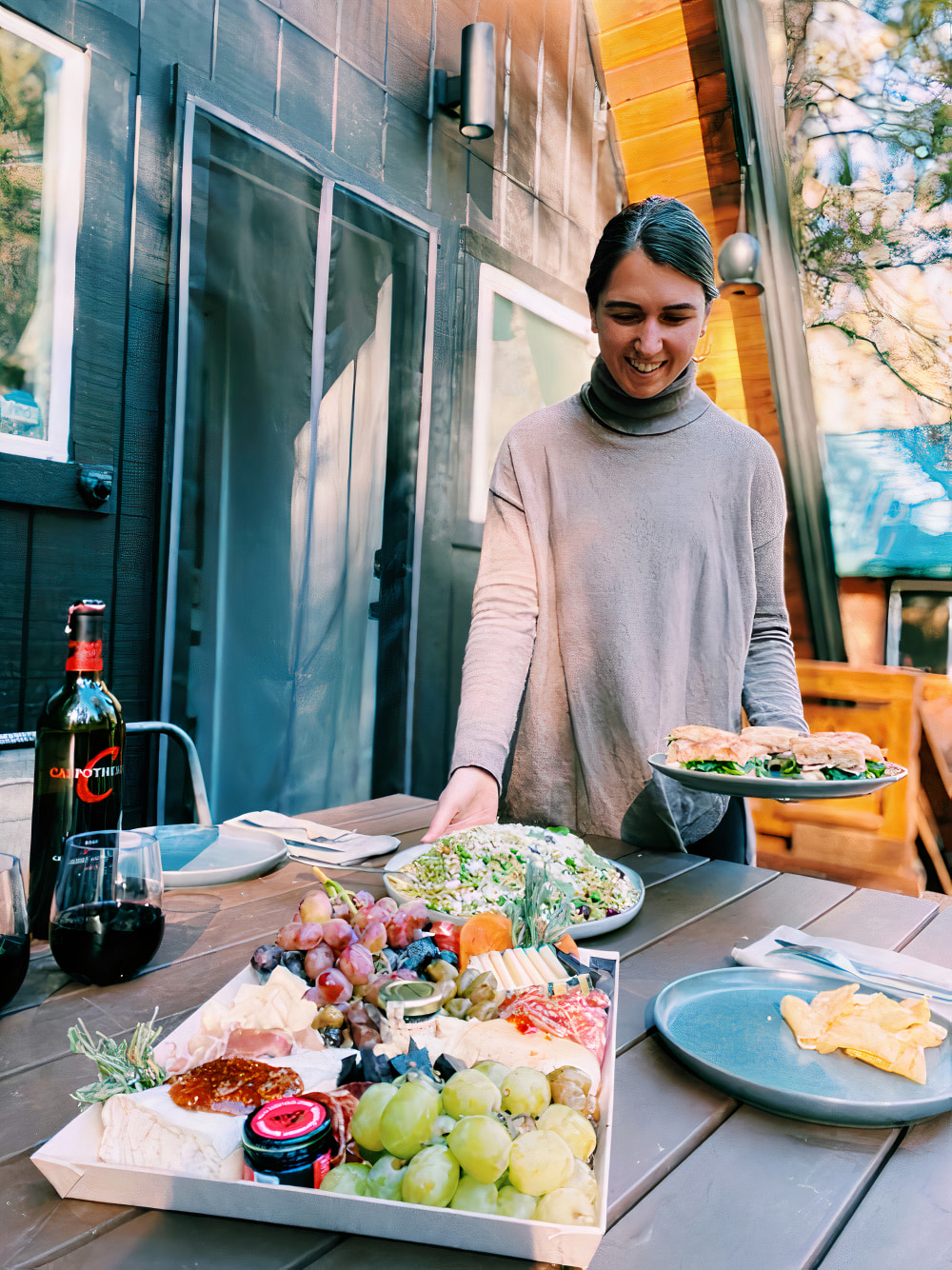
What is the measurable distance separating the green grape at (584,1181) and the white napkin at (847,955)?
17.3 inches

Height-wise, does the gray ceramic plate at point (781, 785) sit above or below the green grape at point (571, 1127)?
above

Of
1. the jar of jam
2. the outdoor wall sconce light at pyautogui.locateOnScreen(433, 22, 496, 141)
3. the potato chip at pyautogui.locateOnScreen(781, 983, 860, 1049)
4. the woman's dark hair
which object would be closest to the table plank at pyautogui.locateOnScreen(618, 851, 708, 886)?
the potato chip at pyautogui.locateOnScreen(781, 983, 860, 1049)

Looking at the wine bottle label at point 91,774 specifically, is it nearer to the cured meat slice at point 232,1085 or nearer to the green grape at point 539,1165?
the cured meat slice at point 232,1085

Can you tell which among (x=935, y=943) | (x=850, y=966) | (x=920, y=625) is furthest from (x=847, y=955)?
(x=920, y=625)

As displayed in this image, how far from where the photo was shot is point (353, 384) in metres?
2.90

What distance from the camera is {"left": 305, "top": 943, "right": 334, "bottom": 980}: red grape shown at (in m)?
0.70

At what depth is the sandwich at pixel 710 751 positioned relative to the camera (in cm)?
118

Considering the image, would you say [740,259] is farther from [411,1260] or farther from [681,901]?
[411,1260]

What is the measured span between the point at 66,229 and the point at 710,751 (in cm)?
Answer: 190

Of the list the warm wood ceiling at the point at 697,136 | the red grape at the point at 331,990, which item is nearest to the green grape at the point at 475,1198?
the red grape at the point at 331,990

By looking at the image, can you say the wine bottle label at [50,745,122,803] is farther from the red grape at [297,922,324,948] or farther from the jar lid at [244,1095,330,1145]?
the jar lid at [244,1095,330,1145]

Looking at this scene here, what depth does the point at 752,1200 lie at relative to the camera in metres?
0.52

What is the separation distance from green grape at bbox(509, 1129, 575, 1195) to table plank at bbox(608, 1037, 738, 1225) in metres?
0.09

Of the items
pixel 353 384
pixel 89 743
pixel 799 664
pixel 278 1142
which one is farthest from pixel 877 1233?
pixel 799 664
